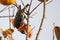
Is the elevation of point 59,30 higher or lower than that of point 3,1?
lower

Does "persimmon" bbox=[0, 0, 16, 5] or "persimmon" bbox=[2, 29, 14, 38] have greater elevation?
"persimmon" bbox=[0, 0, 16, 5]

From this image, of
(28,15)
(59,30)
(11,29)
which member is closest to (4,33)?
(11,29)

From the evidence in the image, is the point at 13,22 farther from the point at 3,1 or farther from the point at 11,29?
the point at 3,1

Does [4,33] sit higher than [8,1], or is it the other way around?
[8,1]

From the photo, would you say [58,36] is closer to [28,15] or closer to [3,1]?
[28,15]

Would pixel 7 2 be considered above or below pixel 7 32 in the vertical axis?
above

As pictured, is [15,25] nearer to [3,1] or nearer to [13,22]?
[13,22]

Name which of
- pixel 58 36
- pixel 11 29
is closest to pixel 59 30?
pixel 58 36

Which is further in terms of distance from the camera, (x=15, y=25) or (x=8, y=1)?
(x=15, y=25)

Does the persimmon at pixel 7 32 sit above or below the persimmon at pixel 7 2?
below
